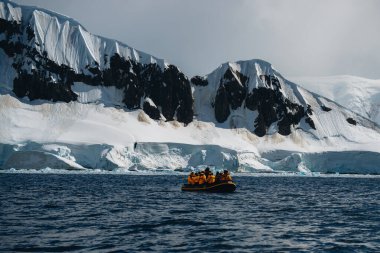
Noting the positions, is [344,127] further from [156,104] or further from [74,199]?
[74,199]

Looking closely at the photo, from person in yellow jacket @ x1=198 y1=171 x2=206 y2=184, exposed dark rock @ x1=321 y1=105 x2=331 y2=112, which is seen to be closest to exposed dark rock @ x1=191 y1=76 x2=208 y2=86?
exposed dark rock @ x1=321 y1=105 x2=331 y2=112

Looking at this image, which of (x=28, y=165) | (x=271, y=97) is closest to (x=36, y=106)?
(x=28, y=165)

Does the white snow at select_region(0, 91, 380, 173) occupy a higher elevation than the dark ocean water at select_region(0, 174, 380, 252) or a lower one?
higher

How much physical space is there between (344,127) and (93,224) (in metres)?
157

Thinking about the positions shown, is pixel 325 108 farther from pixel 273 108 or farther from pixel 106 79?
pixel 106 79

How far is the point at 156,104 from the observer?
173250mm

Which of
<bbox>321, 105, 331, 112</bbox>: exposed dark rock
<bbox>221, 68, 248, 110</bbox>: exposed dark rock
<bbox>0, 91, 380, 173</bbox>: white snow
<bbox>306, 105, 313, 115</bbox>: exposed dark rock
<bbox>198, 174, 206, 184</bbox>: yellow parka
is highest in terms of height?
<bbox>221, 68, 248, 110</bbox>: exposed dark rock

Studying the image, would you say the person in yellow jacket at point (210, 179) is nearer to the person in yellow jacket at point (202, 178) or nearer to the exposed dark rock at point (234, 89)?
the person in yellow jacket at point (202, 178)

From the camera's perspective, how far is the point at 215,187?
60.0 m

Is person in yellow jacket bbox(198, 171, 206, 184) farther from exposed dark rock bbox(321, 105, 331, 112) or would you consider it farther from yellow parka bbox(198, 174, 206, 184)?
exposed dark rock bbox(321, 105, 331, 112)

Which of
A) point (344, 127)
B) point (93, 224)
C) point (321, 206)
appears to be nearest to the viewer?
point (93, 224)

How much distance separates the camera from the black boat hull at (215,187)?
5950 centimetres

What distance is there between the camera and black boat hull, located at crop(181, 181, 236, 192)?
59.5m

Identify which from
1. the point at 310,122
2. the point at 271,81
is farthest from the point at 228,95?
the point at 310,122
